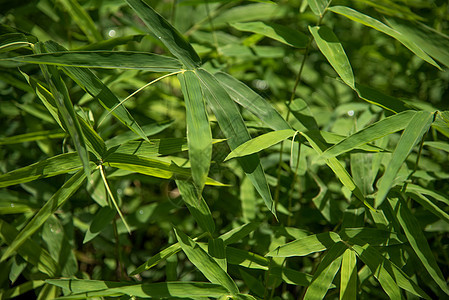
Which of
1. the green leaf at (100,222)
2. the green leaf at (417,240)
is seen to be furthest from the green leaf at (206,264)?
the green leaf at (417,240)

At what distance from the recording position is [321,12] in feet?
2.47

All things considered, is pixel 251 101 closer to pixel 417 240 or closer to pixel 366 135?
pixel 366 135

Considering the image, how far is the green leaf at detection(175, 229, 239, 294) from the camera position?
0.65 meters

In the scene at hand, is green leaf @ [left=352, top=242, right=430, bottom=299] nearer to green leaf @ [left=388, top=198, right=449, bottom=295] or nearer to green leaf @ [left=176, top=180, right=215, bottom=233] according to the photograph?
green leaf @ [left=388, top=198, right=449, bottom=295]

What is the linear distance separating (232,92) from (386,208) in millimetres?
421

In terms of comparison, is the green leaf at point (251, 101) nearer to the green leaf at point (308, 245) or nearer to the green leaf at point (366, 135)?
the green leaf at point (366, 135)

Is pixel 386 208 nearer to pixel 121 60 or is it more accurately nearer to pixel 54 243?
pixel 121 60

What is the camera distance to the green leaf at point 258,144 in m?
0.62

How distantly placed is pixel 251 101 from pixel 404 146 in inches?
11.1

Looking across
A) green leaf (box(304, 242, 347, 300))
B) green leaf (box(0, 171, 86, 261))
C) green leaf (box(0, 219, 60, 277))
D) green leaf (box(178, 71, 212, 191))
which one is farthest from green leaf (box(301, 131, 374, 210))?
green leaf (box(0, 219, 60, 277))

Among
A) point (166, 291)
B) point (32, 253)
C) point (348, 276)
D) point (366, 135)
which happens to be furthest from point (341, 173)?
point (32, 253)

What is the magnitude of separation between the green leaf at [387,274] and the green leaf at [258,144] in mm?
261

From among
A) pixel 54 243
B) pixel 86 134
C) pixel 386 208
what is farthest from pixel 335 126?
pixel 54 243

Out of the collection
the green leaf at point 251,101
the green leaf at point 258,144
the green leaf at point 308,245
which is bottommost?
the green leaf at point 308,245
